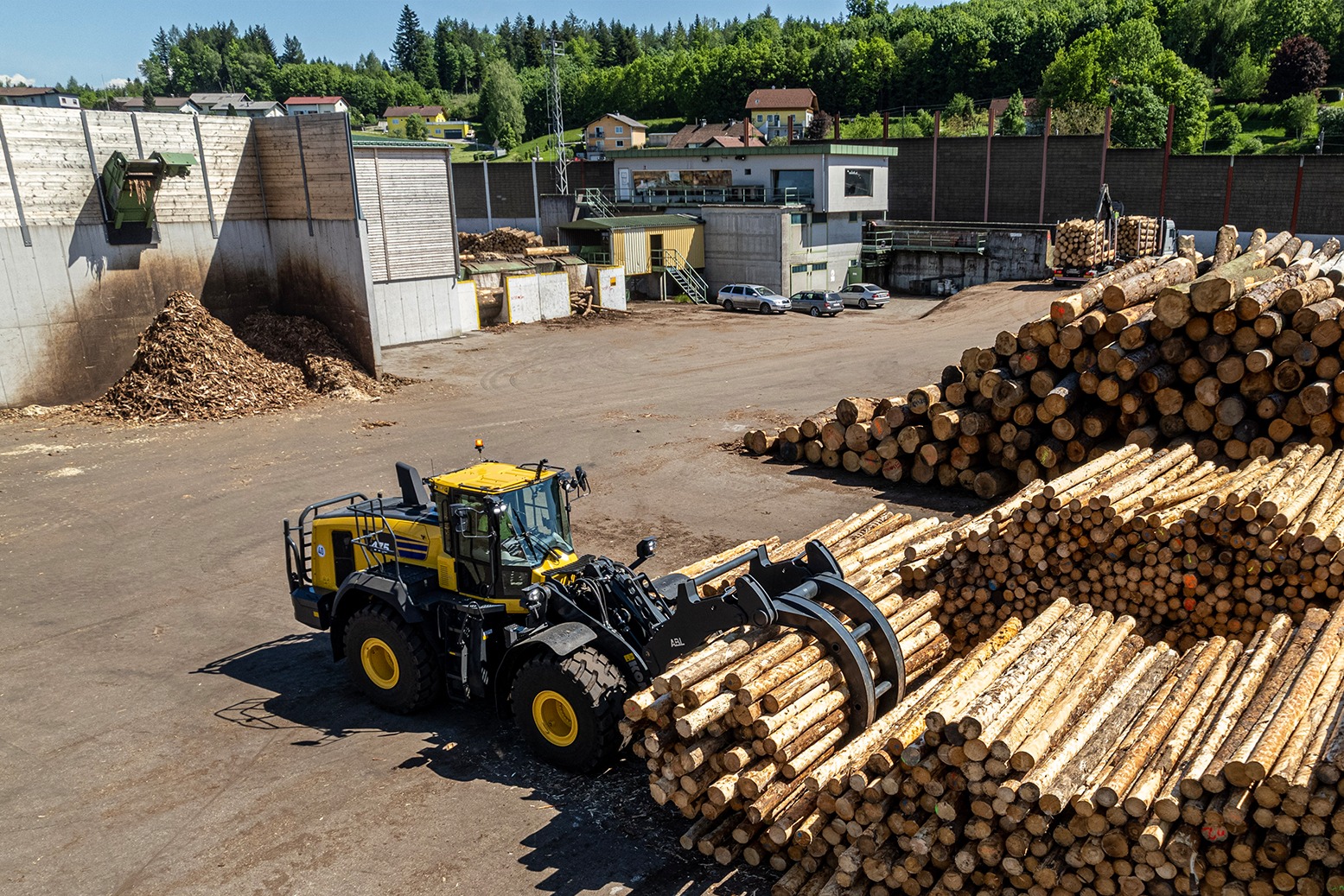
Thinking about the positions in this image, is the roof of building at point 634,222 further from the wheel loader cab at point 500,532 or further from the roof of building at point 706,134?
the roof of building at point 706,134

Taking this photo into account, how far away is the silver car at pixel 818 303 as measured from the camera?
39219 millimetres

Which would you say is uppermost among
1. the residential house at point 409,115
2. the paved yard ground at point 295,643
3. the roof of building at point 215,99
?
the roof of building at point 215,99

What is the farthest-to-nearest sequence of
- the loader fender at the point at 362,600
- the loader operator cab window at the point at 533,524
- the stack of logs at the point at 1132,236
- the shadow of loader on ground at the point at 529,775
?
the stack of logs at the point at 1132,236 → the loader fender at the point at 362,600 → the loader operator cab window at the point at 533,524 → the shadow of loader on ground at the point at 529,775

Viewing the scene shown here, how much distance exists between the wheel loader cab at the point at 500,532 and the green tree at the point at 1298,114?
265 feet

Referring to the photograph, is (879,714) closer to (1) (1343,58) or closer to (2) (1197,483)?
(2) (1197,483)

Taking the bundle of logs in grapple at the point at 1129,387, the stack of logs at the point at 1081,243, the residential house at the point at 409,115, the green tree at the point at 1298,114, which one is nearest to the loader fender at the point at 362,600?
the bundle of logs in grapple at the point at 1129,387

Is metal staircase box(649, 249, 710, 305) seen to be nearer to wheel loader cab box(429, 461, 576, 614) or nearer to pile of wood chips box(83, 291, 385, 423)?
pile of wood chips box(83, 291, 385, 423)

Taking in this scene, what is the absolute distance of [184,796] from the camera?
9.03m

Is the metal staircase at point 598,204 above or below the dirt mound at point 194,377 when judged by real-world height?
above

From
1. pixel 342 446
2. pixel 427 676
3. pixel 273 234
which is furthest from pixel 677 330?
pixel 427 676

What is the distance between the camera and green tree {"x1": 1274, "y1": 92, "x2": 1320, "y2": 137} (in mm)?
72062

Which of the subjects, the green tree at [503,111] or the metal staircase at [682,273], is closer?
the metal staircase at [682,273]

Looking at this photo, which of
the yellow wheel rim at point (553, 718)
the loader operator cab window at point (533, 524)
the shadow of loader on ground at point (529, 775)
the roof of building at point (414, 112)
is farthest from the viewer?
the roof of building at point (414, 112)

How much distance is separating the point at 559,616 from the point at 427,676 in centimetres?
170
